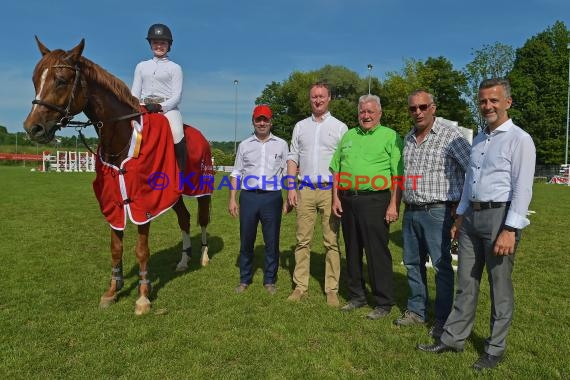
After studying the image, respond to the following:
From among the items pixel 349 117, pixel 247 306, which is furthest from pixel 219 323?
pixel 349 117

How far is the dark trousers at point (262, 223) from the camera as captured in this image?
5.24 m

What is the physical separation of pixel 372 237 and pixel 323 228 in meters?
0.69

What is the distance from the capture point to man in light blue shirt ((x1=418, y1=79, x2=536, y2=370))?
308 centimetres

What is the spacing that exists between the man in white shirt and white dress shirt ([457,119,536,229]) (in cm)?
175

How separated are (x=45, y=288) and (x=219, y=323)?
2554 millimetres

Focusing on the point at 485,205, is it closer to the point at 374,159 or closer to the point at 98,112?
the point at 374,159

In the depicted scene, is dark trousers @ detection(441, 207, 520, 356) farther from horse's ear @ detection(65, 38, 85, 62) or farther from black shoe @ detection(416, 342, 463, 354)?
horse's ear @ detection(65, 38, 85, 62)

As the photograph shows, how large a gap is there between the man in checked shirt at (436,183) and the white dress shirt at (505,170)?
1.32ft

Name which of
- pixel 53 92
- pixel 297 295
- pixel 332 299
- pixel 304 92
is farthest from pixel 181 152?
pixel 304 92

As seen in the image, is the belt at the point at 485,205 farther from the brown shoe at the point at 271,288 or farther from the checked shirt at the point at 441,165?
the brown shoe at the point at 271,288

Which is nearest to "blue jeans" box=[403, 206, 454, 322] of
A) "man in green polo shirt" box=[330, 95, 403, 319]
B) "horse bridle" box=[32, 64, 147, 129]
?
"man in green polo shirt" box=[330, 95, 403, 319]

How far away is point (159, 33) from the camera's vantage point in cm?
527

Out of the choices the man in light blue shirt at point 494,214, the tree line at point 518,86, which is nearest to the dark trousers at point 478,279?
the man in light blue shirt at point 494,214

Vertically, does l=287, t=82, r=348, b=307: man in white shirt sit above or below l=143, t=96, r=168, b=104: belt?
below
